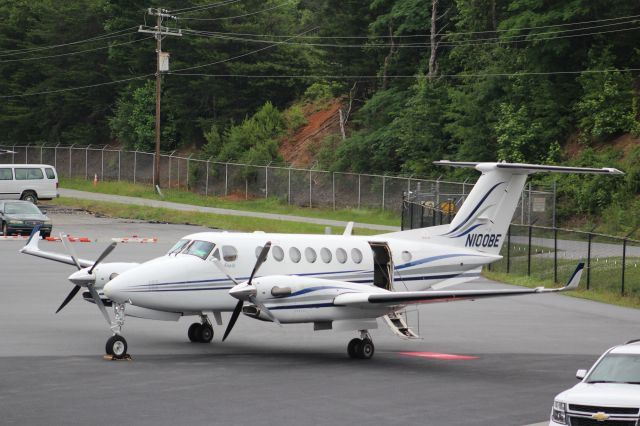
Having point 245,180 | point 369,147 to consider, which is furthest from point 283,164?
point 369,147


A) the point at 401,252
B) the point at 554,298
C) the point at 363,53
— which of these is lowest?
the point at 554,298

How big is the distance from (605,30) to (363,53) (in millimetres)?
22742

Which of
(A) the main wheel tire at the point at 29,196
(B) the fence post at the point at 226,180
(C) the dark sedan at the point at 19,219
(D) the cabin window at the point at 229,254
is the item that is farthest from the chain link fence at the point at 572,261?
(B) the fence post at the point at 226,180

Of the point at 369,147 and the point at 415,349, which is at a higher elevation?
the point at 369,147

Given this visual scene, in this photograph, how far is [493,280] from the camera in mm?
42000

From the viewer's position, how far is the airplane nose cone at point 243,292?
22594 millimetres

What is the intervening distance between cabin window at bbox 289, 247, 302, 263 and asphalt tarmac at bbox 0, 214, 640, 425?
2.04m

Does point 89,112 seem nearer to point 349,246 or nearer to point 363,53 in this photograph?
point 363,53

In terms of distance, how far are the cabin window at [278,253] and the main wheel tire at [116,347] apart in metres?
4.01

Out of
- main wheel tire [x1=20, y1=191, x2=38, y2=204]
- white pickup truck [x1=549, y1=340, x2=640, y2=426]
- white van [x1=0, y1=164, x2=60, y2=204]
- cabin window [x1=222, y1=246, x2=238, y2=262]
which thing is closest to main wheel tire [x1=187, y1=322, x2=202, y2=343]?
cabin window [x1=222, y1=246, x2=238, y2=262]

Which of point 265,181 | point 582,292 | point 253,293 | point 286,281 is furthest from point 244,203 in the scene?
point 253,293

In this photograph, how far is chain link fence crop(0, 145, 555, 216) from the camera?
5819 cm

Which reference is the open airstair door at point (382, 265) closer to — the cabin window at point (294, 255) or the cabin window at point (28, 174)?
the cabin window at point (294, 255)

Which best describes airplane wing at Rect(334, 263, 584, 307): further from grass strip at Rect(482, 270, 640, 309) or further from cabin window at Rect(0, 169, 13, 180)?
cabin window at Rect(0, 169, 13, 180)
